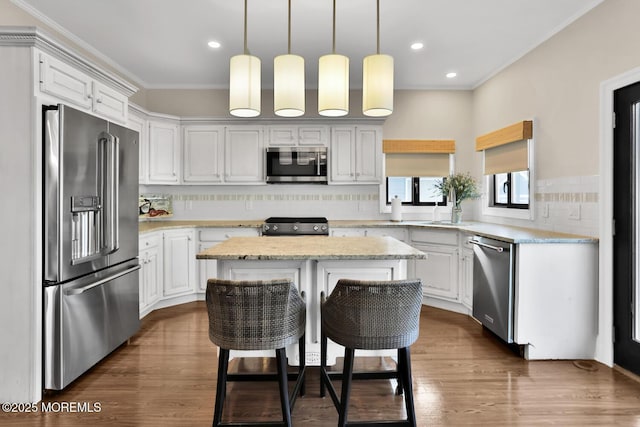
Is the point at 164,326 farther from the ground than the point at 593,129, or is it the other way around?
the point at 593,129

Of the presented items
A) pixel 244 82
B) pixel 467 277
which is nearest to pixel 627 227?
pixel 467 277

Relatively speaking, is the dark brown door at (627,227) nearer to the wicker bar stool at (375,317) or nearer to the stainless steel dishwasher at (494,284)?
the stainless steel dishwasher at (494,284)

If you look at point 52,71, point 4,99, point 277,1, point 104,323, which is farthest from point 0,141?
point 277,1

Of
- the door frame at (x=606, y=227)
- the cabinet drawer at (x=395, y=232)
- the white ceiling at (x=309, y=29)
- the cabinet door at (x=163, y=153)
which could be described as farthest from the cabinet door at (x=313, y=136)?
the door frame at (x=606, y=227)

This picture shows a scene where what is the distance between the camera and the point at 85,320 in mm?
2352

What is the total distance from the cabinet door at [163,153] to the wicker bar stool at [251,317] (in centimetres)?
311

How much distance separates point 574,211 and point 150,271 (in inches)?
156

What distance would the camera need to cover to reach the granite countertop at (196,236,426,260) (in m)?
1.94

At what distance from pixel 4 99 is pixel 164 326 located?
2253 mm

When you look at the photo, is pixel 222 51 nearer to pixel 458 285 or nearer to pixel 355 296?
pixel 355 296

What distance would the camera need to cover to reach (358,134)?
455 centimetres

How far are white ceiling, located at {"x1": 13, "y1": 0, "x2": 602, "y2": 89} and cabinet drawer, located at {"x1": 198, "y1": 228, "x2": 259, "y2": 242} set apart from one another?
1878 mm

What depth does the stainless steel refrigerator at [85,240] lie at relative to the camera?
6.95 feet

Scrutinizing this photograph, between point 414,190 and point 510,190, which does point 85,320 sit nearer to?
point 414,190
